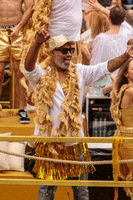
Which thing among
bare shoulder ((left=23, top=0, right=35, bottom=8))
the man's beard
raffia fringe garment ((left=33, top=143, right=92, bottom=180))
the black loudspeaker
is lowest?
the black loudspeaker

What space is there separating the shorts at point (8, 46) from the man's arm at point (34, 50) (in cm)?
184

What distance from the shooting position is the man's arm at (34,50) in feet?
8.68

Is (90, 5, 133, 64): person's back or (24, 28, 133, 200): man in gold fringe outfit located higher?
(90, 5, 133, 64): person's back

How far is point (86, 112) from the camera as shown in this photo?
207 inches

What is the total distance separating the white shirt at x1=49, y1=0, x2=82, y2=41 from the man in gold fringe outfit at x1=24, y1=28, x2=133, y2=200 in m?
1.21

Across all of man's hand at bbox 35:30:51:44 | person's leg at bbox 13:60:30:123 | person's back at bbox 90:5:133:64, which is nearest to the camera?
man's hand at bbox 35:30:51:44

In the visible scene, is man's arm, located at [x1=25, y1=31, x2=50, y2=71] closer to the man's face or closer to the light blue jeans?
the man's face

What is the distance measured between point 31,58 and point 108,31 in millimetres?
2773

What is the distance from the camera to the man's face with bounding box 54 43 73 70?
3004 mm

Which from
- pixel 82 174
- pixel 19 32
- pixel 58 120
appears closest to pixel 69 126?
pixel 58 120

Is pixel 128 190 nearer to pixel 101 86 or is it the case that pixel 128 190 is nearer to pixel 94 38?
pixel 101 86

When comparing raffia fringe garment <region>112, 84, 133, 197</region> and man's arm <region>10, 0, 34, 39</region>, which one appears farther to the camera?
man's arm <region>10, 0, 34, 39</region>

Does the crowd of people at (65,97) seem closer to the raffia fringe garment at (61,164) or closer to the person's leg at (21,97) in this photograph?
the raffia fringe garment at (61,164)

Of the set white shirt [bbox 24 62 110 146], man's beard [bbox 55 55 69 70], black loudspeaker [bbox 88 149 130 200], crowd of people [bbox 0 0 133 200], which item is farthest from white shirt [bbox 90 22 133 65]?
man's beard [bbox 55 55 69 70]
